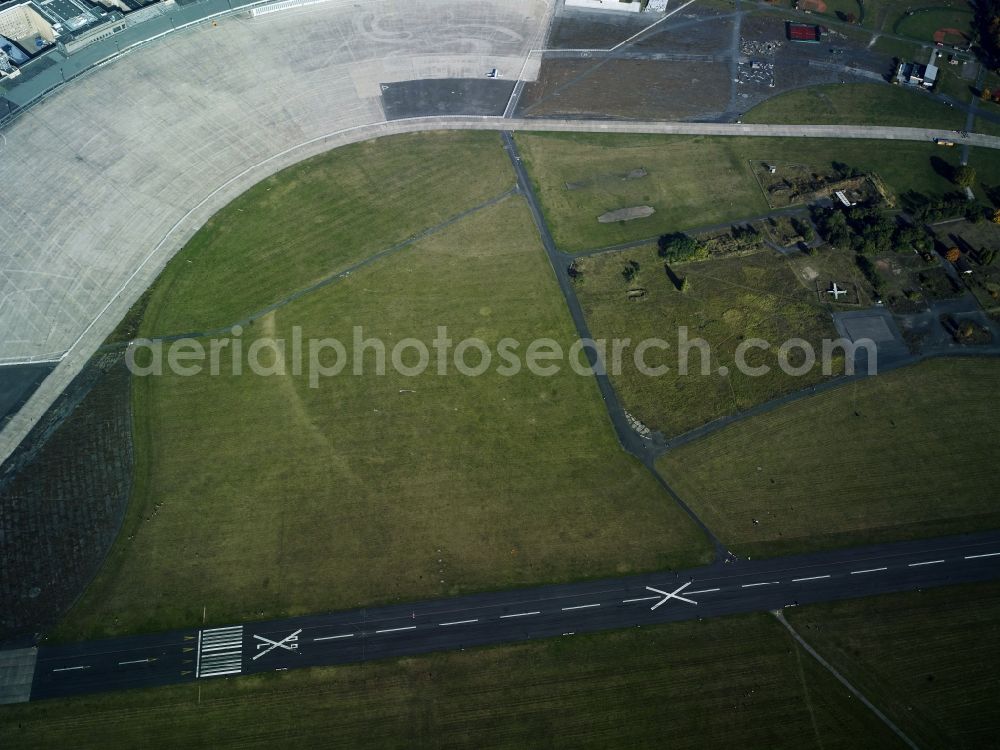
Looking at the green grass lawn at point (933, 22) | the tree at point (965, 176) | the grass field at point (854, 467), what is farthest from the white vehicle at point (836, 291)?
the green grass lawn at point (933, 22)

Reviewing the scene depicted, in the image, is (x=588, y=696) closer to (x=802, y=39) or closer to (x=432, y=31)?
(x=432, y=31)

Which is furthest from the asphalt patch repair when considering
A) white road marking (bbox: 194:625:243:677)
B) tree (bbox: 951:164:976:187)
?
white road marking (bbox: 194:625:243:677)

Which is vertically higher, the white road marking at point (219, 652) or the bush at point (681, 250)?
the bush at point (681, 250)

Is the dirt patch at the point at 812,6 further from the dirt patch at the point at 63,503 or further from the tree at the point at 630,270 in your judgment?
the dirt patch at the point at 63,503

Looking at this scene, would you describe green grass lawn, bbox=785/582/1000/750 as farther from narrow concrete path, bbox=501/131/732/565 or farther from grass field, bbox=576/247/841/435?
grass field, bbox=576/247/841/435

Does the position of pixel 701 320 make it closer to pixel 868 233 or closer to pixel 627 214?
pixel 627 214
